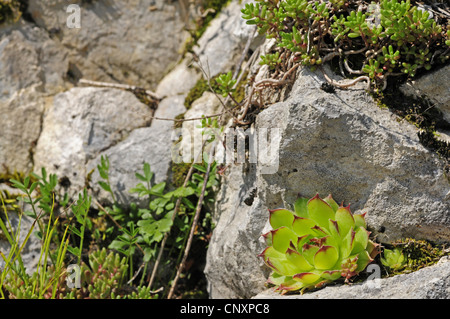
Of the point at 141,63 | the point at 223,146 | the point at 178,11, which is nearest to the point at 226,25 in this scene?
the point at 178,11

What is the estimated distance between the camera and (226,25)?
432cm

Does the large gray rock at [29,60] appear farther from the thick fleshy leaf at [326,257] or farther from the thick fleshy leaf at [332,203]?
the thick fleshy leaf at [326,257]

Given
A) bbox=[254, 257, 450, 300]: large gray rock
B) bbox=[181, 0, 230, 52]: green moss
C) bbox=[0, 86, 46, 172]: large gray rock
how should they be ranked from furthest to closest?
bbox=[181, 0, 230, 52]: green moss < bbox=[0, 86, 46, 172]: large gray rock < bbox=[254, 257, 450, 300]: large gray rock

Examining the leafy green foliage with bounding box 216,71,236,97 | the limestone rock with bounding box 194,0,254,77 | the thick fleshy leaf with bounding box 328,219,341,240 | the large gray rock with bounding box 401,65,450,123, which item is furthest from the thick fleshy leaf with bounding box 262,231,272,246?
the limestone rock with bounding box 194,0,254,77

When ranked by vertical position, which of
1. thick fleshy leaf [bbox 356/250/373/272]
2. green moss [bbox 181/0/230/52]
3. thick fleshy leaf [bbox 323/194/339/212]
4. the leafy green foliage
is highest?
green moss [bbox 181/0/230/52]

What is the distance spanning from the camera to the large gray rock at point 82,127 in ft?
13.3

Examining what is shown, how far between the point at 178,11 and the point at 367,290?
3398 millimetres

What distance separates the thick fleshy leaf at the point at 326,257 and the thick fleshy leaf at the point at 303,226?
197 millimetres

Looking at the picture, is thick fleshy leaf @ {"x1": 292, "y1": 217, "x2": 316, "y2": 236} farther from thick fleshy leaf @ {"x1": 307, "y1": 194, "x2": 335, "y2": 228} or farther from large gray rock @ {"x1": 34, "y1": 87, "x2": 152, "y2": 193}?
large gray rock @ {"x1": 34, "y1": 87, "x2": 152, "y2": 193}

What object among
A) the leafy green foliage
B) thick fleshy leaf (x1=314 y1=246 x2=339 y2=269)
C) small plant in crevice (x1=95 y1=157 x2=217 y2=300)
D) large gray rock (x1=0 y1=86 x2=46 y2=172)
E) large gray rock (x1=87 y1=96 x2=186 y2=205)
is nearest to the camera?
thick fleshy leaf (x1=314 y1=246 x2=339 y2=269)

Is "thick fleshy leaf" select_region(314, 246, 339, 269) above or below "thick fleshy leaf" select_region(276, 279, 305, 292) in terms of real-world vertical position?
above

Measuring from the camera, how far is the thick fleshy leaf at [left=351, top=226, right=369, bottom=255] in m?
2.59

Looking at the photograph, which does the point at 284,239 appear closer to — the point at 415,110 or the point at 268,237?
the point at 268,237

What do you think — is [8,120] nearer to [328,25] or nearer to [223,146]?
[223,146]
